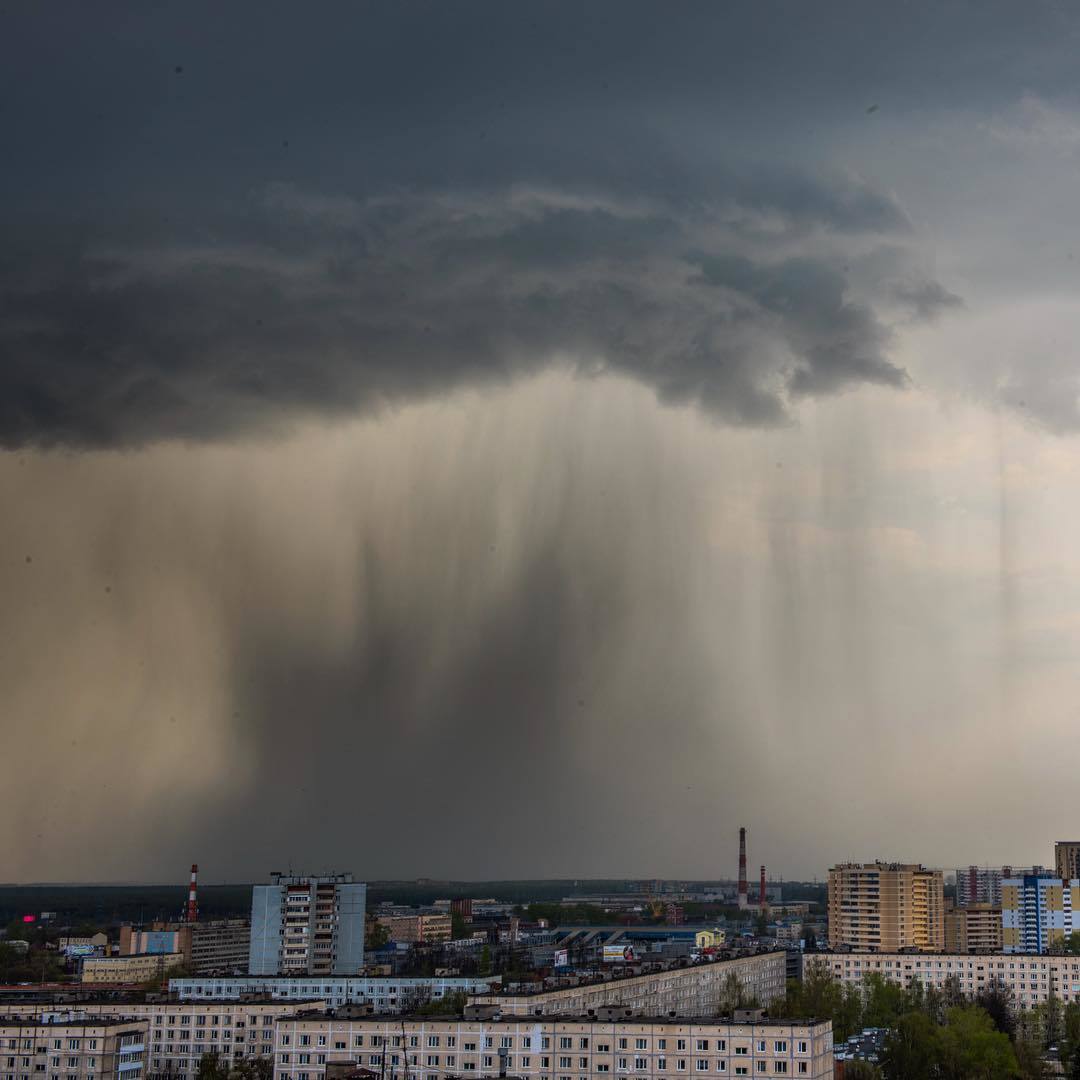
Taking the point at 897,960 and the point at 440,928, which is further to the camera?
the point at 440,928

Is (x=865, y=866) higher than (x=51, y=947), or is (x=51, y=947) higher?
(x=865, y=866)

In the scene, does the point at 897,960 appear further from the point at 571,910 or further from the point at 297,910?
the point at 571,910

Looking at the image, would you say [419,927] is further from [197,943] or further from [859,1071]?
[859,1071]

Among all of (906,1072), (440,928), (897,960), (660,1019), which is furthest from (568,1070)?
(440,928)

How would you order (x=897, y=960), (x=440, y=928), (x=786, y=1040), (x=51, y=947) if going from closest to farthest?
(x=786, y=1040) < (x=897, y=960) < (x=51, y=947) < (x=440, y=928)

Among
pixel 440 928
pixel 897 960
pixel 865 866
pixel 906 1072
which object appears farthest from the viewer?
pixel 440 928

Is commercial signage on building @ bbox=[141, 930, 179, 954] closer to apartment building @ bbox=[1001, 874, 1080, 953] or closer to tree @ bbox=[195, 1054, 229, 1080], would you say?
tree @ bbox=[195, 1054, 229, 1080]

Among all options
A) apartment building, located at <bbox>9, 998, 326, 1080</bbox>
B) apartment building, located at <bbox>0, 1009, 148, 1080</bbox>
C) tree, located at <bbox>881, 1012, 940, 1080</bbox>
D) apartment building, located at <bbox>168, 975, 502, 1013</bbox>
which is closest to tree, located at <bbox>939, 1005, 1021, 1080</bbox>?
tree, located at <bbox>881, 1012, 940, 1080</bbox>
